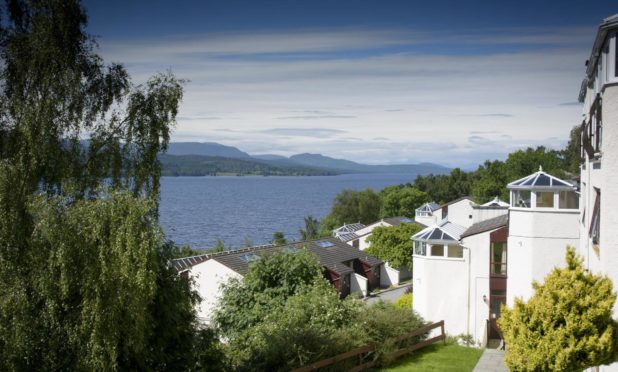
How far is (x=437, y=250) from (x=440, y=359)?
30.4ft

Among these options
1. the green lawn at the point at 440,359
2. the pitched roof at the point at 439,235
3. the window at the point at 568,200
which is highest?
the window at the point at 568,200

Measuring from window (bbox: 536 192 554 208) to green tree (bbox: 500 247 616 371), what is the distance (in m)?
11.9

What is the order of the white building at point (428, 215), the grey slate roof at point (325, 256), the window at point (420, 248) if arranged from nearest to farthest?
the window at point (420, 248), the grey slate roof at point (325, 256), the white building at point (428, 215)

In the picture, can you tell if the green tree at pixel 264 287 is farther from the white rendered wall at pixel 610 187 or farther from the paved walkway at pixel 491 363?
the white rendered wall at pixel 610 187

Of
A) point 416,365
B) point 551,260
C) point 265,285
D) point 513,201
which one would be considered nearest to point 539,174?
point 513,201

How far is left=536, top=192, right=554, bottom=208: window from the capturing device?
20.8 m

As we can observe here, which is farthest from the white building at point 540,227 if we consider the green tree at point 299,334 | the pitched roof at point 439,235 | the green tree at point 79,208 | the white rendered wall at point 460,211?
the white rendered wall at point 460,211

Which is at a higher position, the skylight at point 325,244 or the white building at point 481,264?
the white building at point 481,264

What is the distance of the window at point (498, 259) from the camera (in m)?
25.1

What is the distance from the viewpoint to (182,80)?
43.9ft

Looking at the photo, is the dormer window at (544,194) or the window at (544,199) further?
the window at (544,199)

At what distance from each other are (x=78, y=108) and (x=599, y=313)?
10400 millimetres

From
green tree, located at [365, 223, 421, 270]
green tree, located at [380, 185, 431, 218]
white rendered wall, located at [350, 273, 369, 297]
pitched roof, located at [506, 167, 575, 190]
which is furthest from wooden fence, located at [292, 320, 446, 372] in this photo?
green tree, located at [380, 185, 431, 218]

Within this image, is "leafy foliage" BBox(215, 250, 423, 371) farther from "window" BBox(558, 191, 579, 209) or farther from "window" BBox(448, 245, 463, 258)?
"window" BBox(448, 245, 463, 258)
